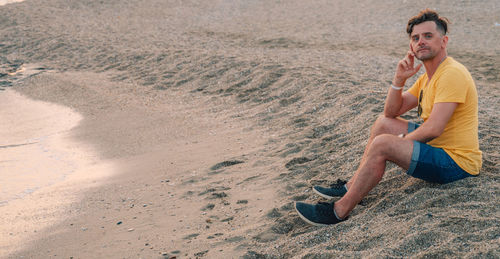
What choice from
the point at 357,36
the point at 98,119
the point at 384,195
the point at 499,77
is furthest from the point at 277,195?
the point at 357,36

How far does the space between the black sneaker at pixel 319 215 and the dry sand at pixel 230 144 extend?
0.32 feet

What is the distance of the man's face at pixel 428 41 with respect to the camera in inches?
123

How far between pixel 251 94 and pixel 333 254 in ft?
14.6

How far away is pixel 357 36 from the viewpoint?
11680 millimetres

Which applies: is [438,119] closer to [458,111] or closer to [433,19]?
[458,111]

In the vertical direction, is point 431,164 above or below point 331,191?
above

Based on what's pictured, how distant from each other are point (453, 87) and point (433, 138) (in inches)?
13.7

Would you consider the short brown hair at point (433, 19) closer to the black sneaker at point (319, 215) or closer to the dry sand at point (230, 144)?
the dry sand at point (230, 144)

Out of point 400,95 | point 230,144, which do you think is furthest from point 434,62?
point 230,144

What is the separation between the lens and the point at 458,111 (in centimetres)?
307

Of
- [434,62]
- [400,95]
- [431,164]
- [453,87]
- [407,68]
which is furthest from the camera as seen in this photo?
[400,95]

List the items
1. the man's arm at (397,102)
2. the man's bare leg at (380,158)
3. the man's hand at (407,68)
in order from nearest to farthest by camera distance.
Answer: the man's bare leg at (380,158), the man's hand at (407,68), the man's arm at (397,102)

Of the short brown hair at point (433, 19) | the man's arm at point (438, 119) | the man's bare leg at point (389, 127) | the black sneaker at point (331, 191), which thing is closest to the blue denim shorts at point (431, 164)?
the man's arm at point (438, 119)

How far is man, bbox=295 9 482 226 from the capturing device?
2.97 metres
